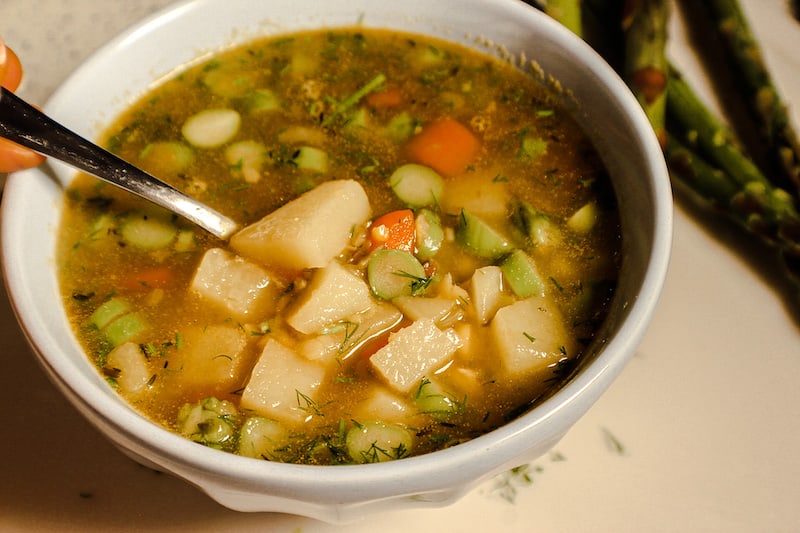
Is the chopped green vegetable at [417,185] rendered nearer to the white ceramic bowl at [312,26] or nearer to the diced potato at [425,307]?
the diced potato at [425,307]

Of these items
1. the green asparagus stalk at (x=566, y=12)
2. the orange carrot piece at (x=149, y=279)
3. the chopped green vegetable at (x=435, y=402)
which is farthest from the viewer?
the green asparagus stalk at (x=566, y=12)

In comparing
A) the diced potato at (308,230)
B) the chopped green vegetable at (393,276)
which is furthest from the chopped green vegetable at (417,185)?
the chopped green vegetable at (393,276)

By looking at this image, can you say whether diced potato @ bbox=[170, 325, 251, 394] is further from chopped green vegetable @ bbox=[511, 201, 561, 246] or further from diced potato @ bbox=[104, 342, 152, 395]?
chopped green vegetable @ bbox=[511, 201, 561, 246]

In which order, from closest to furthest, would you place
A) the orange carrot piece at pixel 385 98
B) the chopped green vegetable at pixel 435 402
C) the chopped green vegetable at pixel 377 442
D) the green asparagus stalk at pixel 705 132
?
the chopped green vegetable at pixel 377 442, the chopped green vegetable at pixel 435 402, the orange carrot piece at pixel 385 98, the green asparagus stalk at pixel 705 132

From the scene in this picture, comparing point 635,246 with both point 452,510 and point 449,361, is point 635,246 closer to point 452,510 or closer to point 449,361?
A: point 449,361

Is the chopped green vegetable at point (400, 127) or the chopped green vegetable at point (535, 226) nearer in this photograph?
the chopped green vegetable at point (535, 226)

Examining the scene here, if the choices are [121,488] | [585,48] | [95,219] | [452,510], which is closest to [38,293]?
[95,219]

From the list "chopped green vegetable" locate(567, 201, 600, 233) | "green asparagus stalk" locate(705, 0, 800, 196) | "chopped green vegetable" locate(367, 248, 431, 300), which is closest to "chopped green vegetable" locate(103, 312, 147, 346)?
"chopped green vegetable" locate(367, 248, 431, 300)
